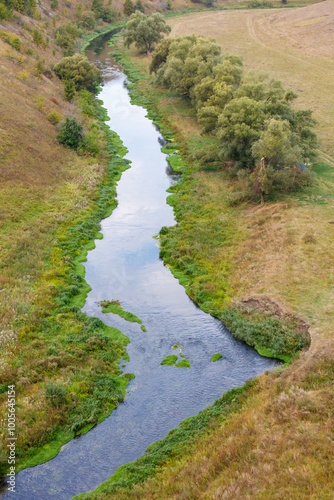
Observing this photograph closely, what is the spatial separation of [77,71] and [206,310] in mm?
49648

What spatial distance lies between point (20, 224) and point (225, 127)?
68.2 feet

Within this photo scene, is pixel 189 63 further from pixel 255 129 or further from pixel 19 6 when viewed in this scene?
pixel 19 6

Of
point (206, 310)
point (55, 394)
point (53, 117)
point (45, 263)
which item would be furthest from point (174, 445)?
point (53, 117)

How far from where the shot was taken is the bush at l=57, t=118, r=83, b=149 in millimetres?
45625

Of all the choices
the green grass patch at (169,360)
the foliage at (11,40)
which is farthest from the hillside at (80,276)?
the green grass patch at (169,360)

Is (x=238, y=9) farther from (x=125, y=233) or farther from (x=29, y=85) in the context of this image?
(x=125, y=233)

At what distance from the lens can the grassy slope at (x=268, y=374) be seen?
554 inches

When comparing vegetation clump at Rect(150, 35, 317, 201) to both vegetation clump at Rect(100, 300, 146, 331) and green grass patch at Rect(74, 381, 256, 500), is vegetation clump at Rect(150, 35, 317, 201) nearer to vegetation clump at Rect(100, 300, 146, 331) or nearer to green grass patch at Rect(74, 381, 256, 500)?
vegetation clump at Rect(100, 300, 146, 331)

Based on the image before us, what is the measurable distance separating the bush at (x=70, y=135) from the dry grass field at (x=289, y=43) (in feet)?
84.3

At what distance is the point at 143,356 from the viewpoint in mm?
22844

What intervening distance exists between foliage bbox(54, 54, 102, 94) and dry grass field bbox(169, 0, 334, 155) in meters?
27.0

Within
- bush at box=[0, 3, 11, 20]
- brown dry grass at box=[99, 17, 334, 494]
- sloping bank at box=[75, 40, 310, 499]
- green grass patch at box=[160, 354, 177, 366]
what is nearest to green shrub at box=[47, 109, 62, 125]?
sloping bank at box=[75, 40, 310, 499]

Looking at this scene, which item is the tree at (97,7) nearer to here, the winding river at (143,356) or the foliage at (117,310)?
the winding river at (143,356)

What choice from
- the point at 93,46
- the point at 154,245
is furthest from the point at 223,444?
the point at 93,46
